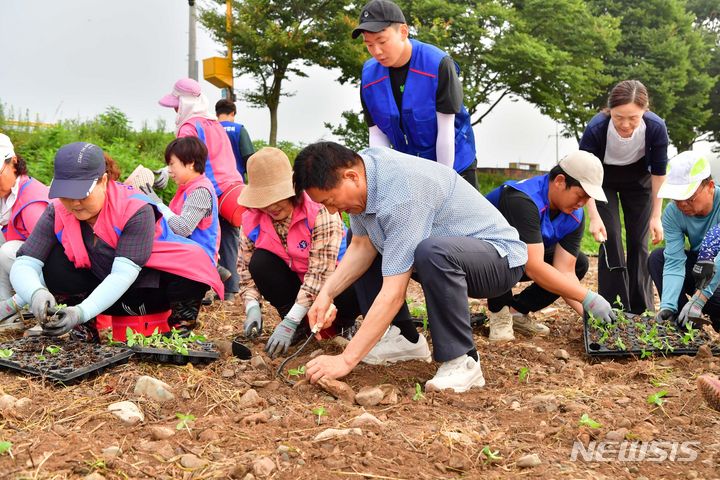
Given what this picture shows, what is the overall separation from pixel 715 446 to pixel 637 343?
1418mm

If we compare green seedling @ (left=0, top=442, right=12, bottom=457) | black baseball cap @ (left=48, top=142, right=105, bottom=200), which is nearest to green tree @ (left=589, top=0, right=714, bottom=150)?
black baseball cap @ (left=48, top=142, right=105, bottom=200)

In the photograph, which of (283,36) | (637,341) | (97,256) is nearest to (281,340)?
(97,256)

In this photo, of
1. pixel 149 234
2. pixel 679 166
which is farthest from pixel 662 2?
pixel 149 234

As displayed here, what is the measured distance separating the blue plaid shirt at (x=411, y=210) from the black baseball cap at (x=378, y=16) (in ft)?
3.11

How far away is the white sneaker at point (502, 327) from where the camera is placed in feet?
13.4

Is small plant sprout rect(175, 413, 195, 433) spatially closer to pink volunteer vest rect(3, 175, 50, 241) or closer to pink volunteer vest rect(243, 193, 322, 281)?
pink volunteer vest rect(243, 193, 322, 281)

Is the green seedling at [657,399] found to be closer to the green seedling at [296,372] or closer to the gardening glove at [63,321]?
the green seedling at [296,372]

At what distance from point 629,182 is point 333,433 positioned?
3157 millimetres

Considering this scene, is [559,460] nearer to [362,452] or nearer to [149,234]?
[362,452]

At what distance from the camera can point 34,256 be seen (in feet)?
11.3

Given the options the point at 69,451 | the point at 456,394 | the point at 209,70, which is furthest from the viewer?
the point at 209,70

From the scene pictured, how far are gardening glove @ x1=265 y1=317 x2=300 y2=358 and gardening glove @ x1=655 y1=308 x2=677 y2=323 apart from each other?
79.6 inches

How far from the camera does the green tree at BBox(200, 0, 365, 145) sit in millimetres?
14344

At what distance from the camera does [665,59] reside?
2303 centimetres
